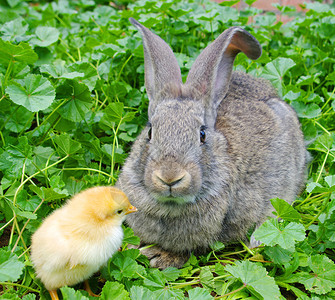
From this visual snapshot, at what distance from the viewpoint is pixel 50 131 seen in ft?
13.1

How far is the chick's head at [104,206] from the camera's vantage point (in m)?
2.82

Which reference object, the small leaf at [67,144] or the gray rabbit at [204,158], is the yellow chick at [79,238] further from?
the small leaf at [67,144]

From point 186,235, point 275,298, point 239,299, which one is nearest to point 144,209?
point 186,235

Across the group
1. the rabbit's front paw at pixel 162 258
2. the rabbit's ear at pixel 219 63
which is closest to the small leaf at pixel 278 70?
the rabbit's ear at pixel 219 63

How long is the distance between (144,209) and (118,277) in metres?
0.70

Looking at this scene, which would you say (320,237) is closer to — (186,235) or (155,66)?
(186,235)

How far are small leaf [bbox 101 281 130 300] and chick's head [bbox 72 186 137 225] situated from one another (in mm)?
389

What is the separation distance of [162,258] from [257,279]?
0.88 meters

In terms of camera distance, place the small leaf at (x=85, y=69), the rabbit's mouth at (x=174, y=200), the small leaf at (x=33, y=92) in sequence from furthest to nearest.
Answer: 1. the small leaf at (x=85, y=69)
2. the small leaf at (x=33, y=92)
3. the rabbit's mouth at (x=174, y=200)

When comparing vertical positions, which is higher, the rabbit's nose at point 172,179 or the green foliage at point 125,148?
the rabbit's nose at point 172,179

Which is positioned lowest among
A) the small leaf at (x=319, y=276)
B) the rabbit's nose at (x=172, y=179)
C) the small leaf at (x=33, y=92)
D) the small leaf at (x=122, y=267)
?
the small leaf at (x=319, y=276)

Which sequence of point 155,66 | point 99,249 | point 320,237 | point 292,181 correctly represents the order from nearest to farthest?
1. point 99,249
2. point 320,237
3. point 155,66
4. point 292,181

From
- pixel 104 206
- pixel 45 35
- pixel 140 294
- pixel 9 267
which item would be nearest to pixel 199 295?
pixel 140 294

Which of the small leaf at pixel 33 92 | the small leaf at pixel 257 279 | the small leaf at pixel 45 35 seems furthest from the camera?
the small leaf at pixel 45 35
